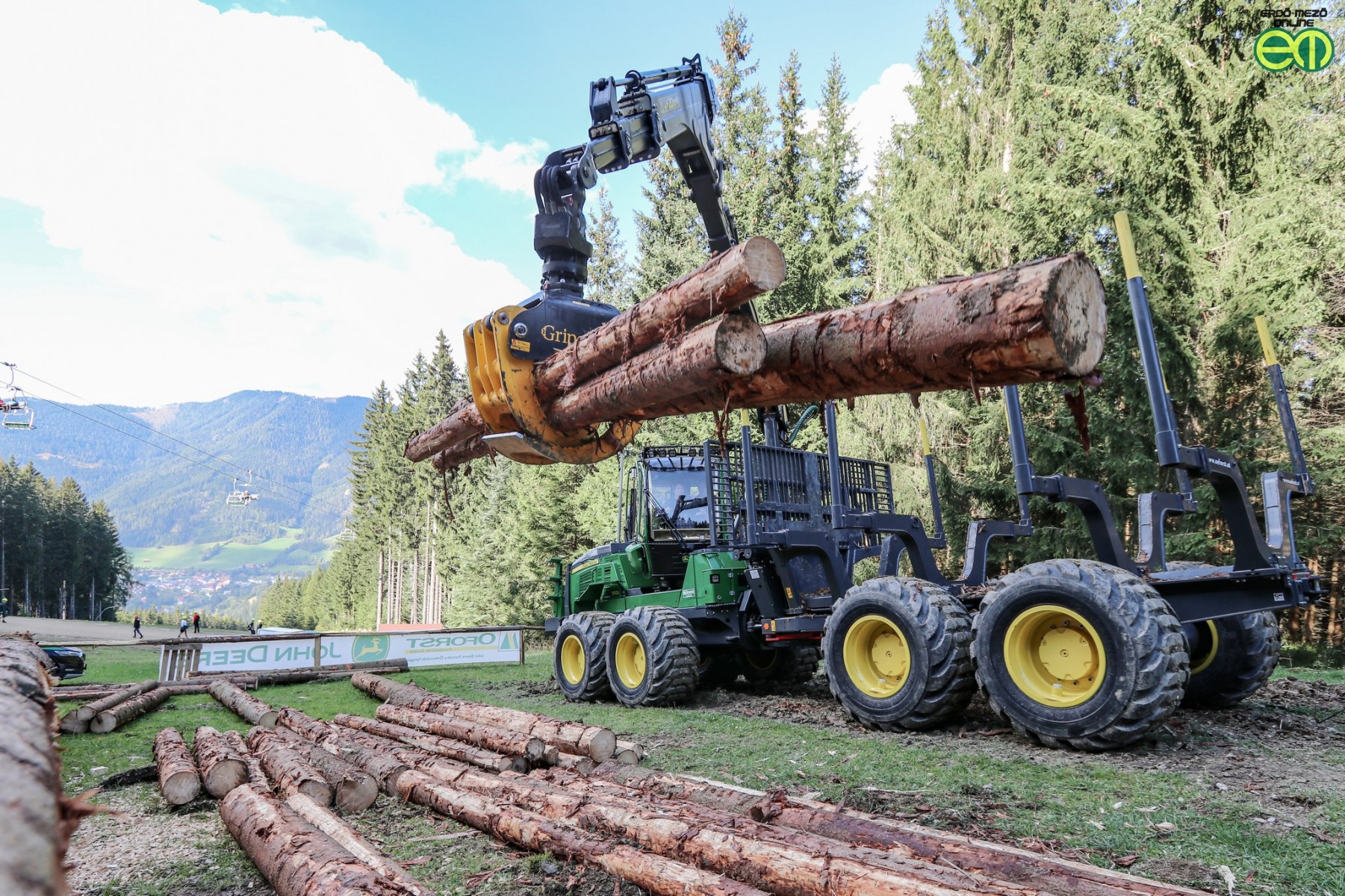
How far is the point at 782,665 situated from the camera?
411 inches

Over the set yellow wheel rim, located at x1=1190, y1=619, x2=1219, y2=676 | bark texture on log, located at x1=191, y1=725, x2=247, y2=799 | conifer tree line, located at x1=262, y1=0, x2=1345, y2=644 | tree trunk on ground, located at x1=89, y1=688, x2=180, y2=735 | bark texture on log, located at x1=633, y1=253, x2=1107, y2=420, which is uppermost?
conifer tree line, located at x1=262, y1=0, x2=1345, y2=644

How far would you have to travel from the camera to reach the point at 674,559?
10.3 meters

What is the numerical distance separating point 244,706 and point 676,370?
823 centimetres

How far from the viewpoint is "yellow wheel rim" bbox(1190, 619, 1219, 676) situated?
6.96 m

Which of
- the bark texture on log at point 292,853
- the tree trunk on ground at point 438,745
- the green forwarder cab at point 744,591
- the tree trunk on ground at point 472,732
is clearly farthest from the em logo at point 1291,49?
the bark texture on log at point 292,853

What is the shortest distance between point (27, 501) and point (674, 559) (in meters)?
86.5

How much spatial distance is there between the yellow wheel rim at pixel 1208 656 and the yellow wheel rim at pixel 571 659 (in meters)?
6.75

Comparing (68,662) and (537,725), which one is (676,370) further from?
(68,662)

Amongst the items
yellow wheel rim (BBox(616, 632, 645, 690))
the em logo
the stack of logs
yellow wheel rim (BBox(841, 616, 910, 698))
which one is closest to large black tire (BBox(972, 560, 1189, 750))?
yellow wheel rim (BBox(841, 616, 910, 698))

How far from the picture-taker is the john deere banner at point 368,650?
14.1m

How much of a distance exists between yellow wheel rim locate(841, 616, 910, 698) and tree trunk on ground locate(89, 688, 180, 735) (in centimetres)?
806

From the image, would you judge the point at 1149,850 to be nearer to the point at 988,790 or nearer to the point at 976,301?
the point at 988,790

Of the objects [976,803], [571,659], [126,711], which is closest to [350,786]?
[976,803]

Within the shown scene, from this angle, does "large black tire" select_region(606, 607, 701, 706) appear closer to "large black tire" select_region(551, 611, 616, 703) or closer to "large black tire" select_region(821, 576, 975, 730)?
"large black tire" select_region(551, 611, 616, 703)
